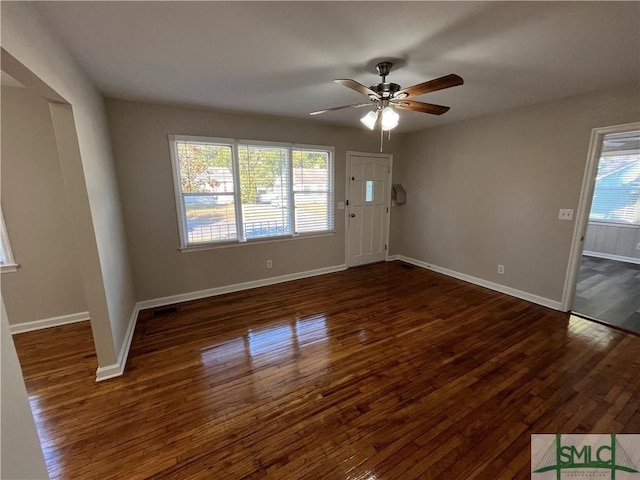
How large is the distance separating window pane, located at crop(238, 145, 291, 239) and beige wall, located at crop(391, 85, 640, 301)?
250cm

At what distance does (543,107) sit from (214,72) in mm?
3626

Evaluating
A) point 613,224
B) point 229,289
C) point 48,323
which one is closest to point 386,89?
point 229,289

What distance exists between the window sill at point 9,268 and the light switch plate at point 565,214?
5.99 meters

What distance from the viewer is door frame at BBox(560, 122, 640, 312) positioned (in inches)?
108

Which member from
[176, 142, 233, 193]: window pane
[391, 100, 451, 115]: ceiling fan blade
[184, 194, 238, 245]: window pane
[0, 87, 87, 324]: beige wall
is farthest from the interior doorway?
[0, 87, 87, 324]: beige wall

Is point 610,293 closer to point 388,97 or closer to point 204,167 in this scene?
point 388,97

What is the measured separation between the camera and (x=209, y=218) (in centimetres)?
356

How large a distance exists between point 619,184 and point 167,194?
788 centimetres

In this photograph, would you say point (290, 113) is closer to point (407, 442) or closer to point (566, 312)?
point (407, 442)

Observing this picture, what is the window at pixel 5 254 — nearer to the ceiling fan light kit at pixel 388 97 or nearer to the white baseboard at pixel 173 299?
the white baseboard at pixel 173 299

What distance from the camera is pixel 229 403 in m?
1.91

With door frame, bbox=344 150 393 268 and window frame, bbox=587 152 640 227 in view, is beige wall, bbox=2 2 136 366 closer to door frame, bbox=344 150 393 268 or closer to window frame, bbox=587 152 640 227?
door frame, bbox=344 150 393 268

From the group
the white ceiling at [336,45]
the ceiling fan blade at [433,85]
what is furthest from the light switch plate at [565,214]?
the ceiling fan blade at [433,85]

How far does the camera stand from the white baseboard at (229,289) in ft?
11.2
